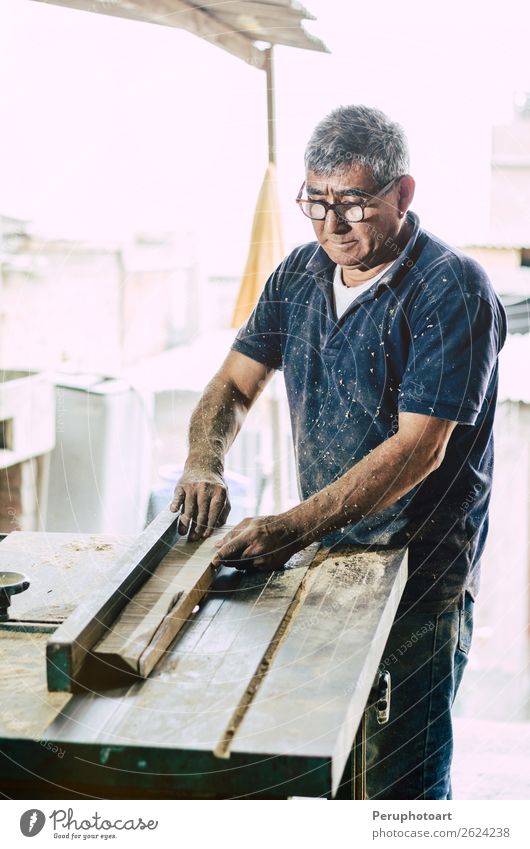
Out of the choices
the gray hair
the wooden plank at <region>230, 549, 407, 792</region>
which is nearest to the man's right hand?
the wooden plank at <region>230, 549, 407, 792</region>

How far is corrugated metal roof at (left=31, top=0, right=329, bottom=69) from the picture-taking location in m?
2.50

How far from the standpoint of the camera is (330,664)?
1.36 metres

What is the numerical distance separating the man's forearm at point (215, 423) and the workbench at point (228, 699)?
40 centimetres

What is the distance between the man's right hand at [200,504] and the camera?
6.18 ft

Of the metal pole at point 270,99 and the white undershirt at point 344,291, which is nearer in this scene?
the white undershirt at point 344,291

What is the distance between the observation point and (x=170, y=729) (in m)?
1.22

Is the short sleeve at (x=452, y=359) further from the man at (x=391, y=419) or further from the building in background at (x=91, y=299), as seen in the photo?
the building in background at (x=91, y=299)

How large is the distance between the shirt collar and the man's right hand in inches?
20.0

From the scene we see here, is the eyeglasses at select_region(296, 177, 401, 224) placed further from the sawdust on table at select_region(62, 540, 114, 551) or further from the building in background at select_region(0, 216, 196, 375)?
the building in background at select_region(0, 216, 196, 375)

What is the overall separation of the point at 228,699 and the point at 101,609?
0.27 metres
